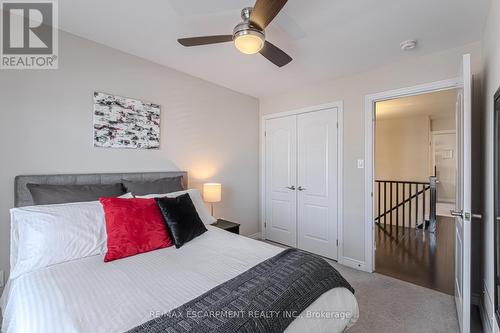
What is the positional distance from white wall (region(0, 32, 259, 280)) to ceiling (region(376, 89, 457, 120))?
2823mm

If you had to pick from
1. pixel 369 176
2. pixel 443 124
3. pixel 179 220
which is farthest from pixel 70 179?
pixel 443 124

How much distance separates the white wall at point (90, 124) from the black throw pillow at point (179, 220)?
2.85 feet

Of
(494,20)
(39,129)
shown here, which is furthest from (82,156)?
(494,20)

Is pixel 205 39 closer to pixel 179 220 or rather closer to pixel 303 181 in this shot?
pixel 179 220

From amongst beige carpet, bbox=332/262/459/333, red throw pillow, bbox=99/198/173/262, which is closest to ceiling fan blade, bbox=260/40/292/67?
red throw pillow, bbox=99/198/173/262

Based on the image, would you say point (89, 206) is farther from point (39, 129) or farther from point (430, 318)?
point (430, 318)

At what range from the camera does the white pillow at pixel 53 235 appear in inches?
58.9

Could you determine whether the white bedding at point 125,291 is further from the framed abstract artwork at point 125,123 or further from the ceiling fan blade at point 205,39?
the ceiling fan blade at point 205,39

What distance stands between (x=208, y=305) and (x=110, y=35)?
2.43 m

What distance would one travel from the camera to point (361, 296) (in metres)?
2.38

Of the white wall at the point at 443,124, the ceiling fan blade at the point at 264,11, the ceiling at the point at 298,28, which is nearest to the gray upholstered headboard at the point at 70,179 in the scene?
the ceiling at the point at 298,28

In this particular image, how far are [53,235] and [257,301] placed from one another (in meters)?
1.39

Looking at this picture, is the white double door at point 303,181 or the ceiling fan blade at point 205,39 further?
the white double door at point 303,181

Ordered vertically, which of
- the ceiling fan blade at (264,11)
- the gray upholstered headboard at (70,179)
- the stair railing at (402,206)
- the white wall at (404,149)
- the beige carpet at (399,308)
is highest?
the ceiling fan blade at (264,11)
